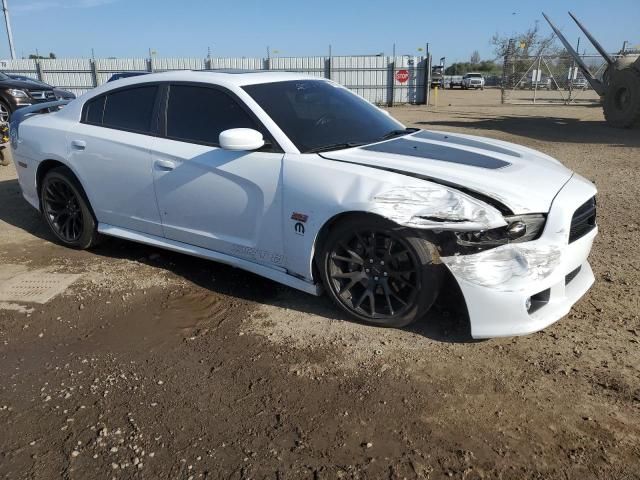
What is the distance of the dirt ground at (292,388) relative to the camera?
91.5 inches

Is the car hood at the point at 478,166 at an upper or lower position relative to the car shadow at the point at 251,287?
upper

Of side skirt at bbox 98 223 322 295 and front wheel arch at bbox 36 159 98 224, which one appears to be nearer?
side skirt at bbox 98 223 322 295

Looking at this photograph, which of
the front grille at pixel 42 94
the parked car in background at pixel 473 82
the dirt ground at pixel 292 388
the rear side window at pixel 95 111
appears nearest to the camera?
the dirt ground at pixel 292 388

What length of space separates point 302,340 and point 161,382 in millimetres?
874

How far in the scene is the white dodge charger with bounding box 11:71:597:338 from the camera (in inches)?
117

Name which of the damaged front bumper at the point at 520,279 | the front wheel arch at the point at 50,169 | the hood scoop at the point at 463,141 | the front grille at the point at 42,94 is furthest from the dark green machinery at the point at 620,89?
the front grille at the point at 42,94

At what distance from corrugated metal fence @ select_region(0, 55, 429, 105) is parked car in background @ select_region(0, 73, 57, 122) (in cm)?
1395

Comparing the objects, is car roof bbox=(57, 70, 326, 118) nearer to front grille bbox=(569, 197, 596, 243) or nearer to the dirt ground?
the dirt ground

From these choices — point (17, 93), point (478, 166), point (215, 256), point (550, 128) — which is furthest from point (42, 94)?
point (550, 128)

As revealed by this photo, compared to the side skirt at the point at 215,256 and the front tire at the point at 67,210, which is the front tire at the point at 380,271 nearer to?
the side skirt at the point at 215,256

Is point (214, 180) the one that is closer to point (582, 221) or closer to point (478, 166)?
point (478, 166)

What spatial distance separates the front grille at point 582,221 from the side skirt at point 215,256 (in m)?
1.60

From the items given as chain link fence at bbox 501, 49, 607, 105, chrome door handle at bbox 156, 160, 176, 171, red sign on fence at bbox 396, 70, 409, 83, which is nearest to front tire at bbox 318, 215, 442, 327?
chrome door handle at bbox 156, 160, 176, 171

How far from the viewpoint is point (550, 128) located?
601 inches
